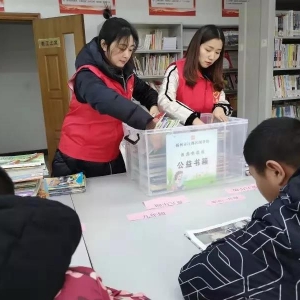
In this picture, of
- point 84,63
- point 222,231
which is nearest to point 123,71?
point 84,63

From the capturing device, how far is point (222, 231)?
3.29 ft

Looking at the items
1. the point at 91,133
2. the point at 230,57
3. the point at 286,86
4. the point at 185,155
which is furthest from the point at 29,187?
the point at 230,57

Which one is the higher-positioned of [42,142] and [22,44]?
[22,44]

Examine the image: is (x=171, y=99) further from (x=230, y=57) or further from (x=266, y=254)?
(x=230, y=57)

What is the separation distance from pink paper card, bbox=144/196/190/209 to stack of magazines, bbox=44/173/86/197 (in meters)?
0.32

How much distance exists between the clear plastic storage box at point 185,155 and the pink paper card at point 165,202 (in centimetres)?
7

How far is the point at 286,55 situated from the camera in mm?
3510

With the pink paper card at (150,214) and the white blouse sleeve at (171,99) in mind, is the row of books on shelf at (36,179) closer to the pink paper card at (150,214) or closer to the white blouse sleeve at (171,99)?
the pink paper card at (150,214)

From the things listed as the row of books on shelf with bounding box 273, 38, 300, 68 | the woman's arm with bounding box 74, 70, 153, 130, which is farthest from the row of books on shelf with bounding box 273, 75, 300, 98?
the woman's arm with bounding box 74, 70, 153, 130

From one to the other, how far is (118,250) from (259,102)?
2934 mm

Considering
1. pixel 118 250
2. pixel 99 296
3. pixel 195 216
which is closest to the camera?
pixel 99 296

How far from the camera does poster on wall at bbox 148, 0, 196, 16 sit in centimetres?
400

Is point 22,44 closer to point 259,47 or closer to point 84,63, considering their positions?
point 259,47

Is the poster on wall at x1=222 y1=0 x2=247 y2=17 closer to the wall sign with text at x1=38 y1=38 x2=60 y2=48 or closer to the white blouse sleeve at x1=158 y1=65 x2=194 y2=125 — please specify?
the wall sign with text at x1=38 y1=38 x2=60 y2=48
